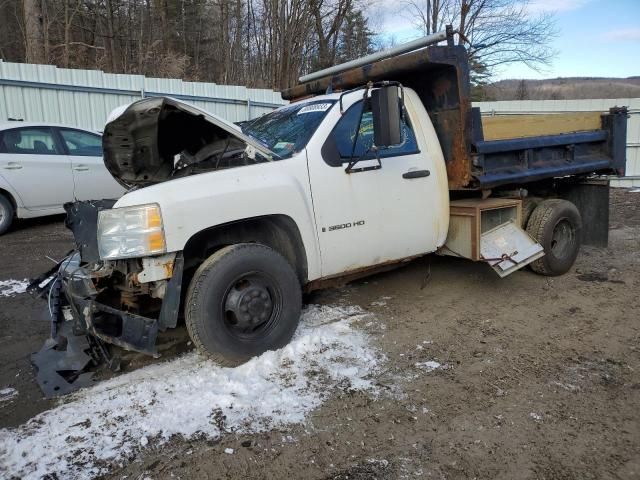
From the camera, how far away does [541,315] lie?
4.68 m

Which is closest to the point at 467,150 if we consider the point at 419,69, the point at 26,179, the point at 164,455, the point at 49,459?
the point at 419,69

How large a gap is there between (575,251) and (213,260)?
14.7ft

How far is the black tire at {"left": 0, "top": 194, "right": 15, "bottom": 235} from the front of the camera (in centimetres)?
775

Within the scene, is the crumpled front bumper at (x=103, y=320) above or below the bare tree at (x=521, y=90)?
below

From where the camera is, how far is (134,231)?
10.6 ft

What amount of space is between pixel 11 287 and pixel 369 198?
4.13 meters

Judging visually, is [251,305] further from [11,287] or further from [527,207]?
[527,207]

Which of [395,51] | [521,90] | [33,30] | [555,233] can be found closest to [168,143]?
[395,51]

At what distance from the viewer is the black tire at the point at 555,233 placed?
5590 mm

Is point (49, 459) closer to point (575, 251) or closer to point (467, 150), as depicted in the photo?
point (467, 150)

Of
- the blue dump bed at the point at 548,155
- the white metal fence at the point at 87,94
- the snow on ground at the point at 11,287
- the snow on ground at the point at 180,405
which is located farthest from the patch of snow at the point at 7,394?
the white metal fence at the point at 87,94

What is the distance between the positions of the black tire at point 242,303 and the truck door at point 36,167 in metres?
5.81

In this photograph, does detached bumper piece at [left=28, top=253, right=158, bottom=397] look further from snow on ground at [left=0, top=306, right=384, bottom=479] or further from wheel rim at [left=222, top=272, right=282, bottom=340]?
wheel rim at [left=222, top=272, right=282, bottom=340]

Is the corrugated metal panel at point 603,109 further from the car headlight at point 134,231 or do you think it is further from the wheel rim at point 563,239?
the car headlight at point 134,231
